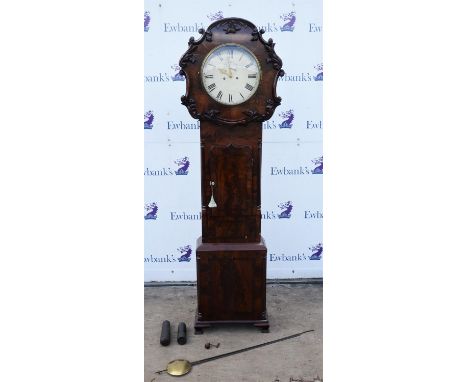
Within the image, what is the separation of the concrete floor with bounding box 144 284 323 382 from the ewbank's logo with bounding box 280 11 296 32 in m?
2.30

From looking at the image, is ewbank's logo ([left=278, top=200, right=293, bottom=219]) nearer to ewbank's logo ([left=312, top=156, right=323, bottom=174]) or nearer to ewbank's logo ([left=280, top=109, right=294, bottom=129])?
ewbank's logo ([left=312, top=156, right=323, bottom=174])

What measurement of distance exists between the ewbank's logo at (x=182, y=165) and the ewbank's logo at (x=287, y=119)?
892 millimetres

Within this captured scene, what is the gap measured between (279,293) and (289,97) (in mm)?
1740

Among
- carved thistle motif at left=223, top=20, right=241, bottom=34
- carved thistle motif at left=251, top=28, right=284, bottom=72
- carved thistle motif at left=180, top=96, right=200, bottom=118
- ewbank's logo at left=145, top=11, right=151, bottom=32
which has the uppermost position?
ewbank's logo at left=145, top=11, right=151, bottom=32

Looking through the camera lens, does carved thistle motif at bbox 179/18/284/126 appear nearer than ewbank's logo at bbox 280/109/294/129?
Yes

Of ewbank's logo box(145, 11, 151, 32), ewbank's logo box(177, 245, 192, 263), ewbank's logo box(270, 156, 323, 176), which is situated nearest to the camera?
ewbank's logo box(145, 11, 151, 32)

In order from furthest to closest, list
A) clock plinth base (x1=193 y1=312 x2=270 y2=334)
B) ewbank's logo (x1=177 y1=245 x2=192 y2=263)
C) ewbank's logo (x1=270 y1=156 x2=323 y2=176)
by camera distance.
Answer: ewbank's logo (x1=177 y1=245 x2=192 y2=263) → ewbank's logo (x1=270 y1=156 x2=323 y2=176) → clock plinth base (x1=193 y1=312 x2=270 y2=334)

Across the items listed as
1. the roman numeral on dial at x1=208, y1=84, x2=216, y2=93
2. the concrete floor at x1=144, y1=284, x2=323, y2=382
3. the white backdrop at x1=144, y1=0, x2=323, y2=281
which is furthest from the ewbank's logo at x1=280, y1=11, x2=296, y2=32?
the concrete floor at x1=144, y1=284, x2=323, y2=382

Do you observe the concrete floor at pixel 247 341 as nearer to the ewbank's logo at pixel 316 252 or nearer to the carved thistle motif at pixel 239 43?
the ewbank's logo at pixel 316 252

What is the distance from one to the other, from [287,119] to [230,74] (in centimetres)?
110

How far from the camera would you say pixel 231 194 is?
3.18 m

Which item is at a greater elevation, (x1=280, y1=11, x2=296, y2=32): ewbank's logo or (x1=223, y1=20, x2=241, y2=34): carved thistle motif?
(x1=280, y1=11, x2=296, y2=32): ewbank's logo

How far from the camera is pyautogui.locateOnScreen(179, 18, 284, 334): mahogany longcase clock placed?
2996 mm

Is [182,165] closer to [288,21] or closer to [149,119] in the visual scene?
[149,119]
